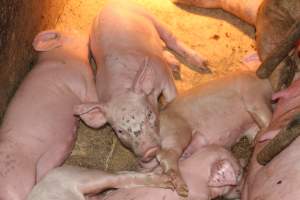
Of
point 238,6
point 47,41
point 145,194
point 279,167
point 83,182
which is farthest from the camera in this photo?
point 238,6

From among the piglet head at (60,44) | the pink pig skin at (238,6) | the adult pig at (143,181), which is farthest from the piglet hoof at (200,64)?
the adult pig at (143,181)

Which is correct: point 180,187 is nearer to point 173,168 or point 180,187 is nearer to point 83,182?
point 173,168

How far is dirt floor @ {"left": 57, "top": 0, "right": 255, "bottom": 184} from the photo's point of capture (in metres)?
3.90

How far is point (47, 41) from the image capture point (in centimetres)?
399

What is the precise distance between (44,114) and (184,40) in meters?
1.44

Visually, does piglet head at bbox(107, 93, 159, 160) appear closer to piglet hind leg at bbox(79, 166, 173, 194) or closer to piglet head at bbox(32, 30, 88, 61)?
piglet hind leg at bbox(79, 166, 173, 194)

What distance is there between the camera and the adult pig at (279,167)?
2.68 metres

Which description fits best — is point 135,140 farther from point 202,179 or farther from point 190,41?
point 190,41

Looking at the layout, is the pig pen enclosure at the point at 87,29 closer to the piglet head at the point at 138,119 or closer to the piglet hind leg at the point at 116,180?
the piglet head at the point at 138,119

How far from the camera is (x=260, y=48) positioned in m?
3.86

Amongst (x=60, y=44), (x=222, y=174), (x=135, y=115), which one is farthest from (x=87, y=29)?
(x=222, y=174)

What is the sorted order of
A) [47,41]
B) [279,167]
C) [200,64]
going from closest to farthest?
1. [279,167]
2. [47,41]
3. [200,64]

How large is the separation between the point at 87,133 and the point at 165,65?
0.68 meters

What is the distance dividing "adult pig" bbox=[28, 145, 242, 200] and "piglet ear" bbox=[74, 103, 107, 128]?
1.20ft
